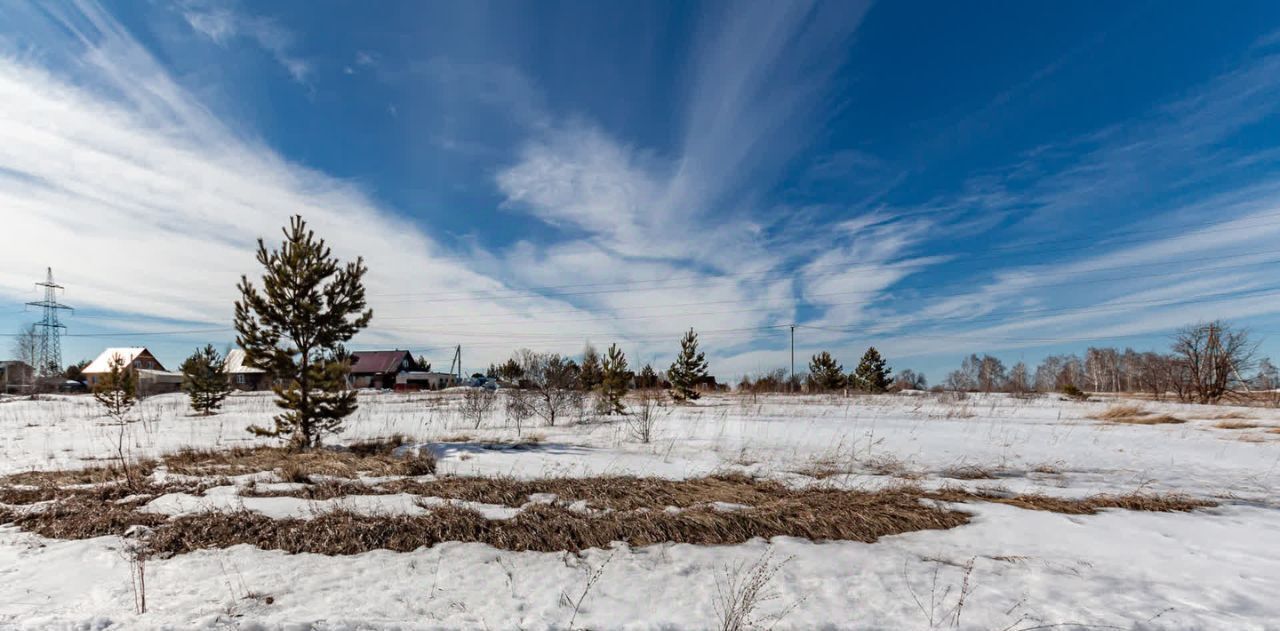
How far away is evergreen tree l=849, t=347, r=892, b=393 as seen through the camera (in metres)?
48.7

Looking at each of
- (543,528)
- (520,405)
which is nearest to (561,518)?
(543,528)

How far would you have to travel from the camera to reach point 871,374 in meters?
49.1

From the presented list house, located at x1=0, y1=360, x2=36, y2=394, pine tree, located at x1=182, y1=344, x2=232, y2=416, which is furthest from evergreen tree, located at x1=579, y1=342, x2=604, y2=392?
house, located at x1=0, y1=360, x2=36, y2=394

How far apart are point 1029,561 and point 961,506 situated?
6.25 ft

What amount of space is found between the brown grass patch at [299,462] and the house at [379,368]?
60016 mm

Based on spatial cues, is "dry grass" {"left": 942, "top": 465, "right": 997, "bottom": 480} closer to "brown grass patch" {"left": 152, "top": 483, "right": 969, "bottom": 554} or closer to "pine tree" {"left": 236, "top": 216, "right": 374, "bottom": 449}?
"brown grass patch" {"left": 152, "top": 483, "right": 969, "bottom": 554}

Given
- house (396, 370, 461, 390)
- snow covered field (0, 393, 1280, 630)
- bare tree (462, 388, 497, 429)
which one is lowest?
house (396, 370, 461, 390)

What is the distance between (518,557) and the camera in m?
4.65

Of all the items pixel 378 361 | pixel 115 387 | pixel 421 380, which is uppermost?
pixel 378 361

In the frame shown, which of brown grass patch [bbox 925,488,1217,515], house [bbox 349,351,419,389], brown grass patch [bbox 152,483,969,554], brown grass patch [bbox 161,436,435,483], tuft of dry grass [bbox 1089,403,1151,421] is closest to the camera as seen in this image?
brown grass patch [bbox 152,483,969,554]

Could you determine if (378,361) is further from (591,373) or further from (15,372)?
(591,373)

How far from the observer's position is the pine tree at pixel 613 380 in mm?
20864

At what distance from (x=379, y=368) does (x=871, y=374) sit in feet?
198

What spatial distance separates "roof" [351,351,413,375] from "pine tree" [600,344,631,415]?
5486 centimetres
